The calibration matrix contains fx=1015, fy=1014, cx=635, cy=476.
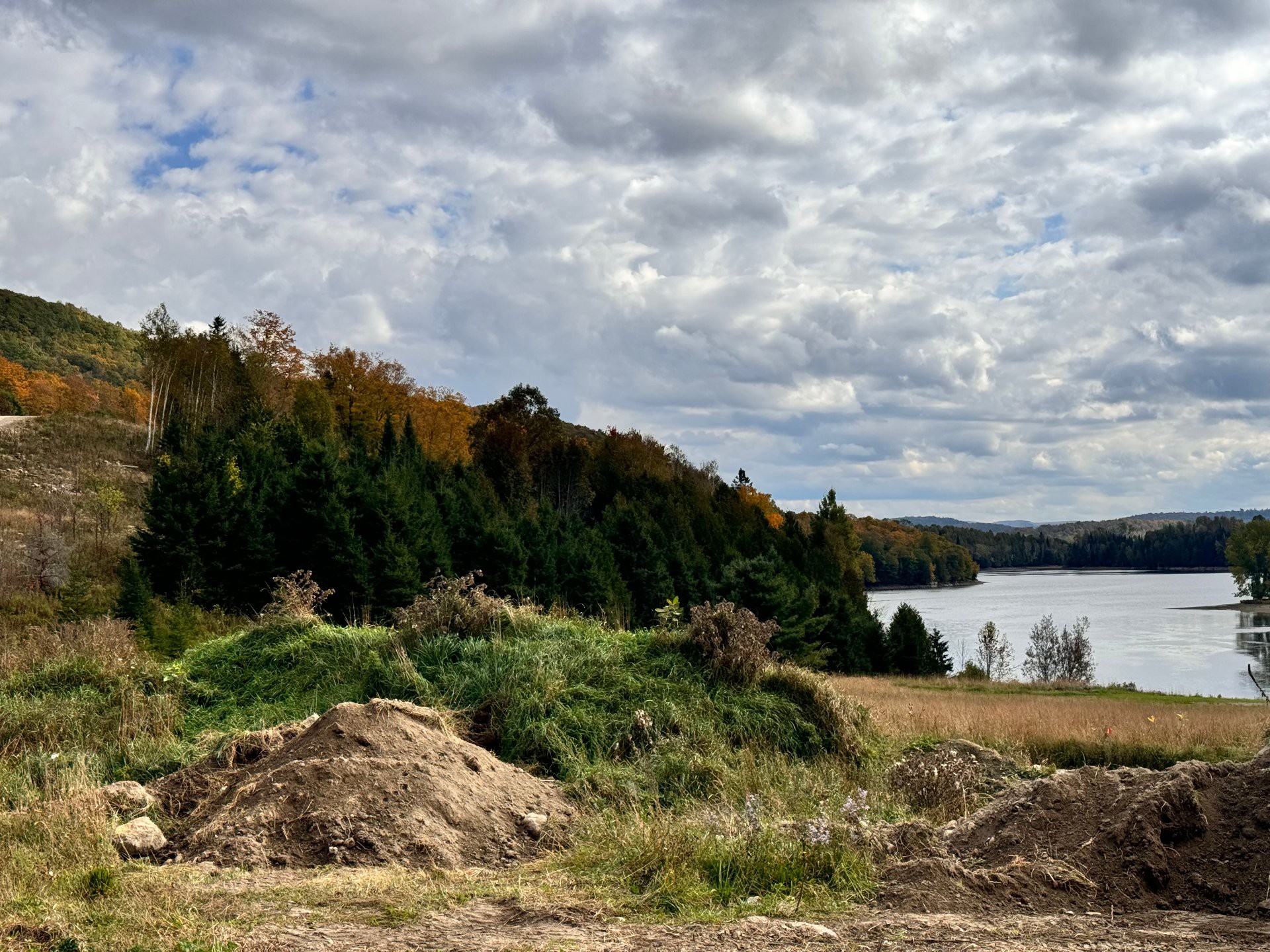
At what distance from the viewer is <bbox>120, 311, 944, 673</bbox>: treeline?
104 ft

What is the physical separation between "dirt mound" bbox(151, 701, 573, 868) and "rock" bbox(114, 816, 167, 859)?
8.0 inches

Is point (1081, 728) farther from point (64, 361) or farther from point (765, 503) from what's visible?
point (64, 361)

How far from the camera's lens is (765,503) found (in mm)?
101688

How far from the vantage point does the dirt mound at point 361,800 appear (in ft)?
25.7

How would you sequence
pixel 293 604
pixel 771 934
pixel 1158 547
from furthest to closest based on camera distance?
pixel 1158 547
pixel 293 604
pixel 771 934

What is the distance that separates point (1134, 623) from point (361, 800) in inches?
3387

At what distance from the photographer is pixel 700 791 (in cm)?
1013

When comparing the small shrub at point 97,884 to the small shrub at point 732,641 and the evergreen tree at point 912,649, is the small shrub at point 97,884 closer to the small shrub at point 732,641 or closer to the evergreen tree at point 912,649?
the small shrub at point 732,641

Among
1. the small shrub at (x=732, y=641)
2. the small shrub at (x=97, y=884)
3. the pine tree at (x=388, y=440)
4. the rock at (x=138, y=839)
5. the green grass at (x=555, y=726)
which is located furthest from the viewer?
the pine tree at (x=388, y=440)

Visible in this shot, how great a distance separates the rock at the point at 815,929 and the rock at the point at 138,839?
5.06 m

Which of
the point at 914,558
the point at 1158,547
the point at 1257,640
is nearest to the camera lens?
the point at 1257,640

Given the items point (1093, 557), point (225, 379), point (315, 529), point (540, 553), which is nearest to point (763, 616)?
point (540, 553)

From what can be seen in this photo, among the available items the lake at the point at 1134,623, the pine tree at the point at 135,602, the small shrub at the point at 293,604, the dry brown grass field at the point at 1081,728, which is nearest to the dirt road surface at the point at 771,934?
the dry brown grass field at the point at 1081,728

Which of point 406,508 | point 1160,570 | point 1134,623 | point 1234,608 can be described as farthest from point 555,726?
point 1160,570
